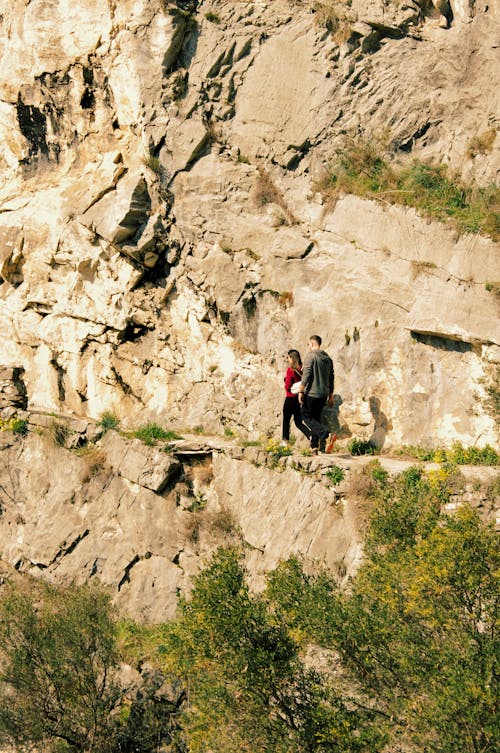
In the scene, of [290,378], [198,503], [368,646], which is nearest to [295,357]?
Answer: [290,378]

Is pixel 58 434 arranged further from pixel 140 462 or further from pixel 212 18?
pixel 212 18

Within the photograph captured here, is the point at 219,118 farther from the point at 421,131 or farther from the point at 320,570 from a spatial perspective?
the point at 320,570

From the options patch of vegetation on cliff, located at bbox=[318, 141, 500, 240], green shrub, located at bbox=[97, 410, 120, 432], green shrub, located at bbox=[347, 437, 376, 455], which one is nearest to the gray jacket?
green shrub, located at bbox=[347, 437, 376, 455]

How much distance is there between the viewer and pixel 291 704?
10453mm

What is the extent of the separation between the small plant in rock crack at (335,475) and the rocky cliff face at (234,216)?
1609 millimetres

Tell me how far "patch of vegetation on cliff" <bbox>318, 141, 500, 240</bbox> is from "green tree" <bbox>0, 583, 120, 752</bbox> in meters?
8.63

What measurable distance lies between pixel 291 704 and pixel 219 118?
38.5 feet

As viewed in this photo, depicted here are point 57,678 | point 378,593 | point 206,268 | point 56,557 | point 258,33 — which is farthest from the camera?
point 258,33

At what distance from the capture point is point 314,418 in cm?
1377

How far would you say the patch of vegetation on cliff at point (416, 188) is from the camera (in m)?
14.8

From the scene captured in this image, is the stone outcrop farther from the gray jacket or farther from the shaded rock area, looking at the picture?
the gray jacket

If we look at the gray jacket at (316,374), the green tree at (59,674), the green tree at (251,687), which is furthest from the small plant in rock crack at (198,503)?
the green tree at (251,687)

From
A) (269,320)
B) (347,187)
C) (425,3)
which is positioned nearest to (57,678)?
(269,320)

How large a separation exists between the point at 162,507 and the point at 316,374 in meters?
3.64
